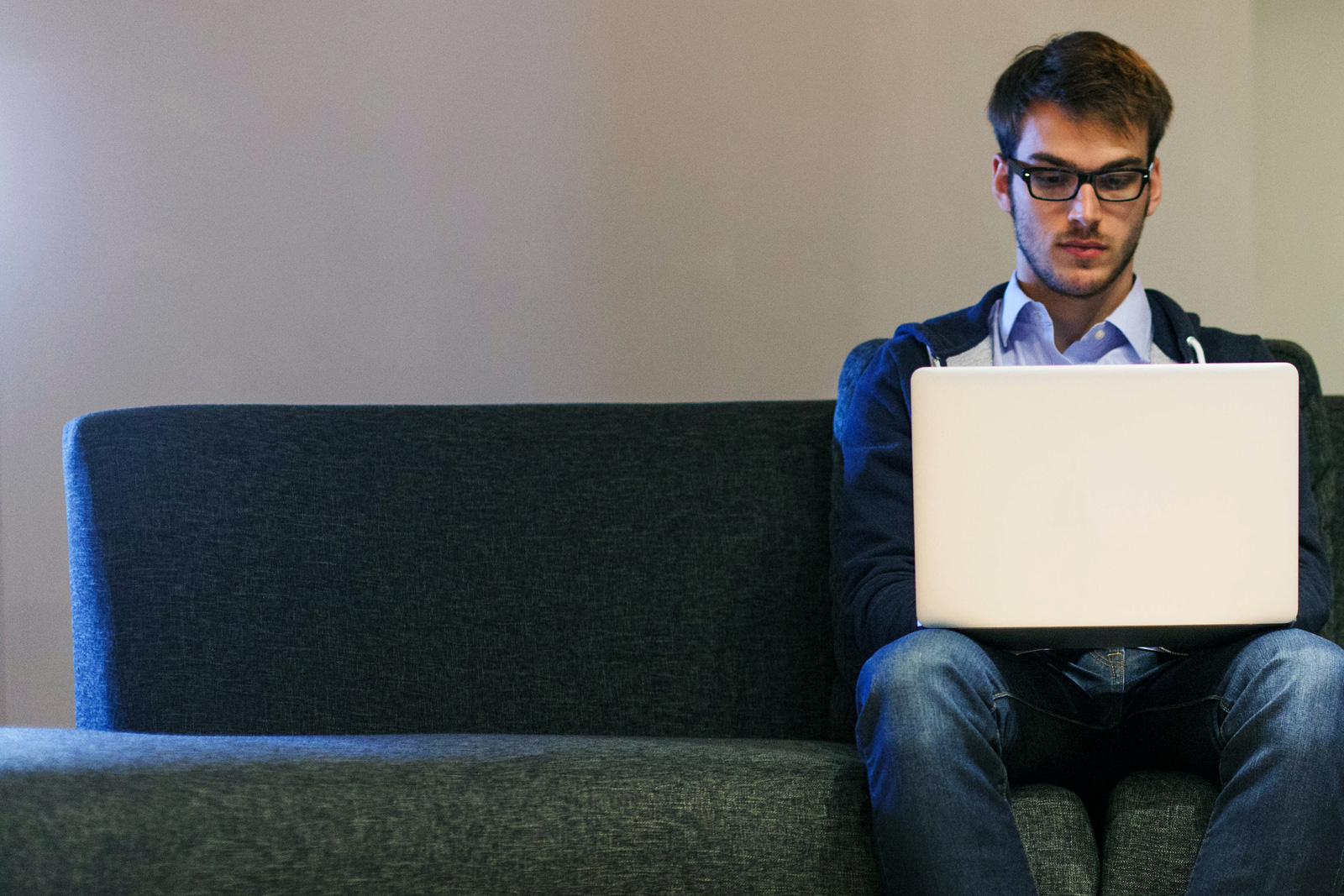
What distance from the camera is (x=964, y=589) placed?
1.23m

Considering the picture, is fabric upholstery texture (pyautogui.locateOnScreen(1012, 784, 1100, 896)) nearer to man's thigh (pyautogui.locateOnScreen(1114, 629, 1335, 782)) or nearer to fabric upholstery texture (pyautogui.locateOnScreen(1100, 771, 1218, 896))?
fabric upholstery texture (pyautogui.locateOnScreen(1100, 771, 1218, 896))

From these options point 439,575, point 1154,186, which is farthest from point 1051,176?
point 439,575

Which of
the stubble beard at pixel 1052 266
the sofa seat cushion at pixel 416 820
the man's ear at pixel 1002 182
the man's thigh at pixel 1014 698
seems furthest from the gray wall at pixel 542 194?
the sofa seat cushion at pixel 416 820

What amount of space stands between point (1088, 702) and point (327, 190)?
1.75 m

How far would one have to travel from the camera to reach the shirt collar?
1806mm

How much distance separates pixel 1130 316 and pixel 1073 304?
9 cm

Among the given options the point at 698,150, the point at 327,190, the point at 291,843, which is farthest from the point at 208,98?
the point at 291,843

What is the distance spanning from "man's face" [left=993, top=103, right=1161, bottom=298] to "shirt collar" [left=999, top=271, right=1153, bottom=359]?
4cm

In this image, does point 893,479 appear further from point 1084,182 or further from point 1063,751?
point 1084,182

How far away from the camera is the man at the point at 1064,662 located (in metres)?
1.17

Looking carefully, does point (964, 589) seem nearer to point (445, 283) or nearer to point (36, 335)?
point (445, 283)

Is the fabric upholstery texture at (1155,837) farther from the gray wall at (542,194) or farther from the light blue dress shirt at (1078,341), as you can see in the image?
the gray wall at (542,194)

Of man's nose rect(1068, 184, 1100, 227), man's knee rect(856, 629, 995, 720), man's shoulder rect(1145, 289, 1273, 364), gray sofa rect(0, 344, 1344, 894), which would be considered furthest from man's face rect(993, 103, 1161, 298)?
man's knee rect(856, 629, 995, 720)

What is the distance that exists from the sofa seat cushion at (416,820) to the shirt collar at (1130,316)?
29.7 inches
